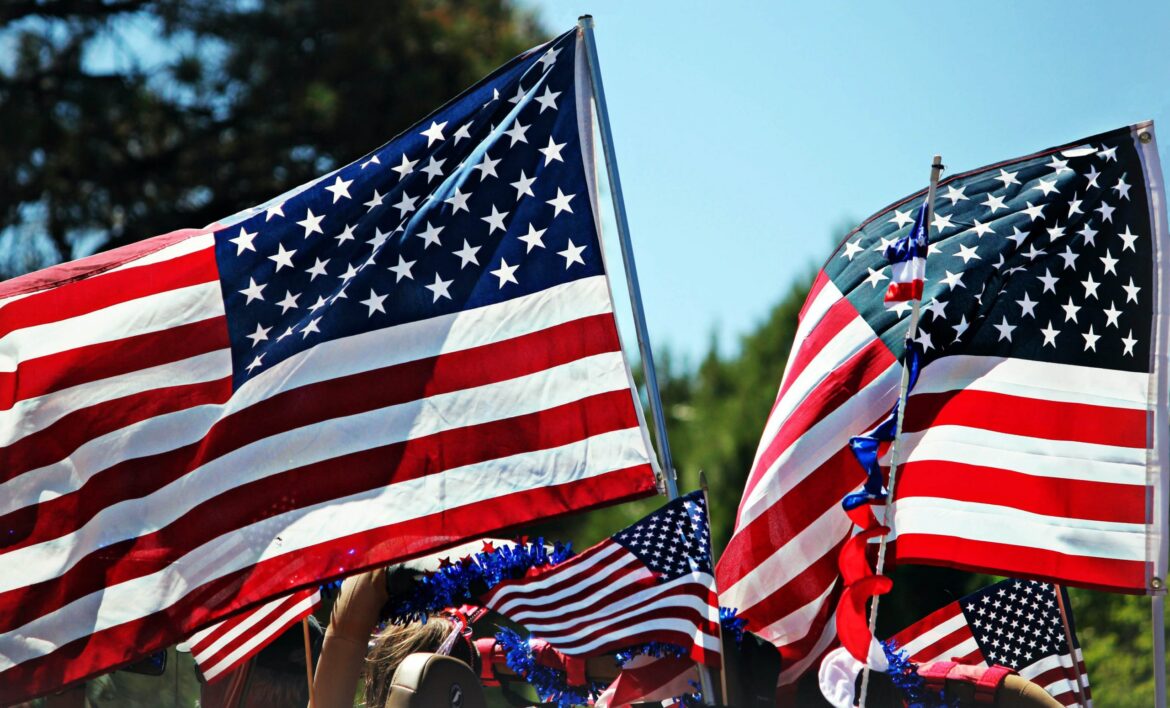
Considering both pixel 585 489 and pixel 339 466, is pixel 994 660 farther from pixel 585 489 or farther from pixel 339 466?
pixel 339 466

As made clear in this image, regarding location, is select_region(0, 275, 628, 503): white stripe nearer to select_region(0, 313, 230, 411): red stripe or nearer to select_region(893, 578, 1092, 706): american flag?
select_region(0, 313, 230, 411): red stripe

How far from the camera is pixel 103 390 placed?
601 cm

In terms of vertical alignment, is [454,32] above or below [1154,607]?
above

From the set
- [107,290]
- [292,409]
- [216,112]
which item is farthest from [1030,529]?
[216,112]

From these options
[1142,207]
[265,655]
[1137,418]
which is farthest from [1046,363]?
[265,655]

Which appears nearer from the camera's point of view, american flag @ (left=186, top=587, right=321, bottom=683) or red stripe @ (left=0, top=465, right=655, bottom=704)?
red stripe @ (left=0, top=465, right=655, bottom=704)

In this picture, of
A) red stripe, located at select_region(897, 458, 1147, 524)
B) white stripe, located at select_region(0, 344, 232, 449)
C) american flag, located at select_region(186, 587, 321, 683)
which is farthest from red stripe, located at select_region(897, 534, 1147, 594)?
white stripe, located at select_region(0, 344, 232, 449)

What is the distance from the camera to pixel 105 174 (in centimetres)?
1362

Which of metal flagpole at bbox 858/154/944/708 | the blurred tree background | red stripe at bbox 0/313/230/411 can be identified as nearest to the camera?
metal flagpole at bbox 858/154/944/708

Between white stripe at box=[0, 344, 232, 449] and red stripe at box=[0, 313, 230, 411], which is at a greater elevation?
red stripe at box=[0, 313, 230, 411]

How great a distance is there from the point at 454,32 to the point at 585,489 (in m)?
9.54

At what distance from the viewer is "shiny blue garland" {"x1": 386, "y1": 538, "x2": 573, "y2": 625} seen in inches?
240

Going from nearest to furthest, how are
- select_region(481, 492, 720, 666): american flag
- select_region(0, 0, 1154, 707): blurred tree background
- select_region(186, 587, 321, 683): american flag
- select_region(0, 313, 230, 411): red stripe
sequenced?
1. select_region(481, 492, 720, 666): american flag
2. select_region(0, 313, 230, 411): red stripe
3. select_region(186, 587, 321, 683): american flag
4. select_region(0, 0, 1154, 707): blurred tree background

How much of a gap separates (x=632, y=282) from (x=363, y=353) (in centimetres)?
116
